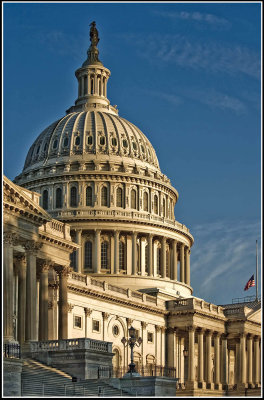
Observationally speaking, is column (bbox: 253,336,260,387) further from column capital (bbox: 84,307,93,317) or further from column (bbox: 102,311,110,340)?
column capital (bbox: 84,307,93,317)

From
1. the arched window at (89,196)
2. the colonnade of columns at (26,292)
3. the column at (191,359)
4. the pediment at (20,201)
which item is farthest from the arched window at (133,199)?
the pediment at (20,201)

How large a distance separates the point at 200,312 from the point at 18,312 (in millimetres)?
48571

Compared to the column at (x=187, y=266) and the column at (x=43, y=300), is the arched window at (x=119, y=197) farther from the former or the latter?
the column at (x=43, y=300)

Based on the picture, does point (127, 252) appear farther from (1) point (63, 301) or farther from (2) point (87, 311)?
(1) point (63, 301)

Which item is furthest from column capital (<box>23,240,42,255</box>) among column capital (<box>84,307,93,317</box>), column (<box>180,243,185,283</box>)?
column (<box>180,243,185,283</box>)

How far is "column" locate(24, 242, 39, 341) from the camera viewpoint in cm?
6631

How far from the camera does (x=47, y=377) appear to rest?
188 ft

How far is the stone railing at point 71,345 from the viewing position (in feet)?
202

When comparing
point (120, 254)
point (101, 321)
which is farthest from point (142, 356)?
point (120, 254)

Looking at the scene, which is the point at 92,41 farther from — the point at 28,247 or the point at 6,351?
the point at 6,351

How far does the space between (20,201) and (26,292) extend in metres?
7.25

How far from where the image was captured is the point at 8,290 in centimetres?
6206

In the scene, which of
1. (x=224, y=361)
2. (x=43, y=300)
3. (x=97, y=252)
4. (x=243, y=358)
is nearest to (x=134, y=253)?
(x=97, y=252)

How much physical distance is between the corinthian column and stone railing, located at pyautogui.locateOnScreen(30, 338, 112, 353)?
1.60 meters
